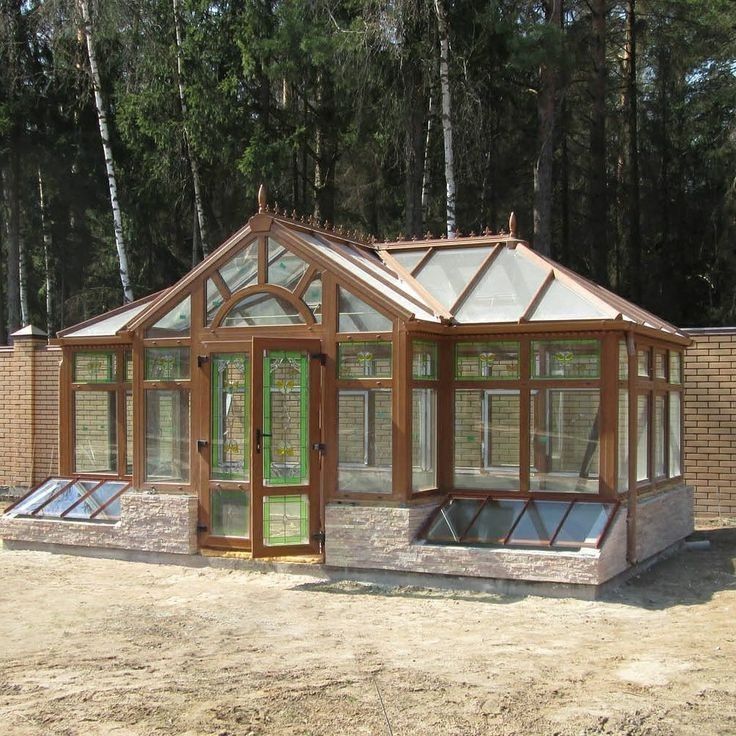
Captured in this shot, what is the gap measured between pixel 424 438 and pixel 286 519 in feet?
5.19

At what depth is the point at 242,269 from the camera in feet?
32.3

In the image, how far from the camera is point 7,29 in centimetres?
1981

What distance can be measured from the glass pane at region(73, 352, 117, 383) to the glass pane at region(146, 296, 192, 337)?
155 cm

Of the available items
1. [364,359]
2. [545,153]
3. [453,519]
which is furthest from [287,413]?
[545,153]

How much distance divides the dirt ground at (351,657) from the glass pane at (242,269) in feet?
9.68

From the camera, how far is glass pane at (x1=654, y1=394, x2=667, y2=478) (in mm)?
10305

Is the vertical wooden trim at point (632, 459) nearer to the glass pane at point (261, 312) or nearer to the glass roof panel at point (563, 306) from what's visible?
the glass roof panel at point (563, 306)

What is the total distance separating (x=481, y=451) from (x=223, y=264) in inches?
129

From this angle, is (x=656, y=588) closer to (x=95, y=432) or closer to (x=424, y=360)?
(x=424, y=360)

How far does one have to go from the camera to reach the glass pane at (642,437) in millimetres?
9789

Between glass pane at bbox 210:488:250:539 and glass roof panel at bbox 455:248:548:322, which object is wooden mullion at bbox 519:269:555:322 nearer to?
glass roof panel at bbox 455:248:548:322

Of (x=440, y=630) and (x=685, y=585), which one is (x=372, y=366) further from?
(x=685, y=585)

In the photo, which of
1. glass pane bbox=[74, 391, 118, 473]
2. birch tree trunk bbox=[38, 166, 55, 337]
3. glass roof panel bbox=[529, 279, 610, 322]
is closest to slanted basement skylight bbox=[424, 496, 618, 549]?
glass roof panel bbox=[529, 279, 610, 322]

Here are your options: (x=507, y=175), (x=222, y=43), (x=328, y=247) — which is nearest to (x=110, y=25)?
(x=222, y=43)
